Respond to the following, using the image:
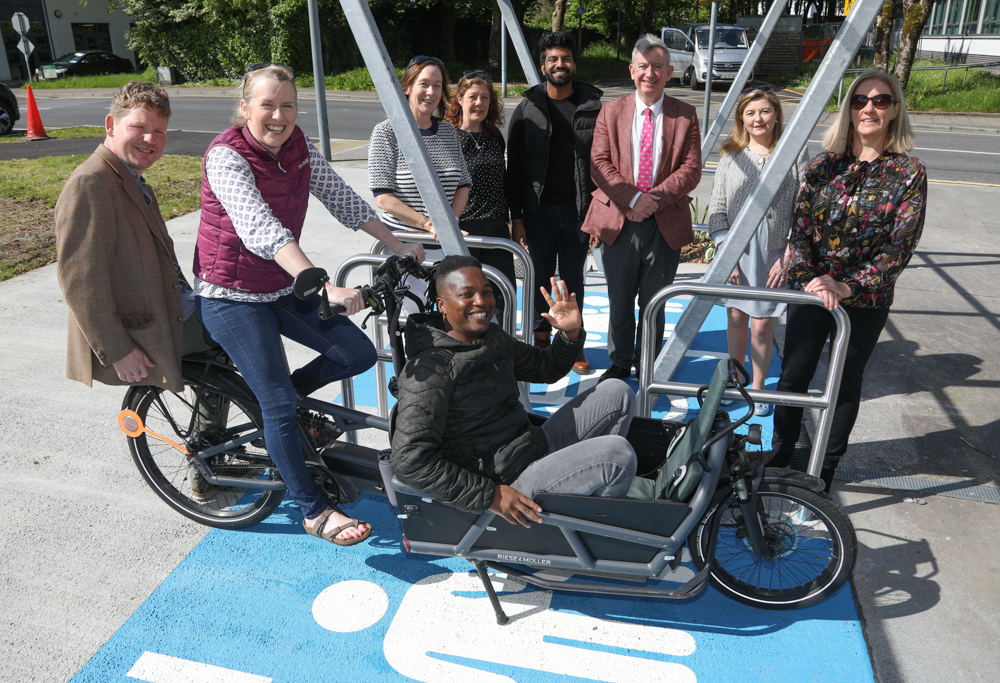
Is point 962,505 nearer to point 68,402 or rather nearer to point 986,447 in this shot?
point 986,447

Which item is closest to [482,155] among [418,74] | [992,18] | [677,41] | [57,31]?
[418,74]

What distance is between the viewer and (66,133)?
51.9ft

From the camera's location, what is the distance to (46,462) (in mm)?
3914

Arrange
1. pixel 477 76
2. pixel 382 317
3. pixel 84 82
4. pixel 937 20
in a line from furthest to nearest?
pixel 937 20, pixel 84 82, pixel 477 76, pixel 382 317

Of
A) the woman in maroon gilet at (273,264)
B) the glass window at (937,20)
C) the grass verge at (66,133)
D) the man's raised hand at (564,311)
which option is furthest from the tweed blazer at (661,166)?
the glass window at (937,20)

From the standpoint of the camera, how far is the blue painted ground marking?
2658mm

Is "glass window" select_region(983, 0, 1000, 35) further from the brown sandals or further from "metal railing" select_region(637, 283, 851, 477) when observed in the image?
the brown sandals

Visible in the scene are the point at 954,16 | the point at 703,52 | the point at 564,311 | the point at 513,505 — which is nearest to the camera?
the point at 513,505

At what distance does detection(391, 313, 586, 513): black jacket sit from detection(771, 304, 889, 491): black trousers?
1197mm

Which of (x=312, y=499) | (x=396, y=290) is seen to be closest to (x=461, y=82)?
(x=396, y=290)

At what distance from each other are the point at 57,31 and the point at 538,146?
42.9m

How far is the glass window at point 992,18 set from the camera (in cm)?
2789

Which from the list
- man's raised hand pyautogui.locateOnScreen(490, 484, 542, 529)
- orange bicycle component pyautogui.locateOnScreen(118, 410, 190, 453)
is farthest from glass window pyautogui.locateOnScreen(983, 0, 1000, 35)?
orange bicycle component pyautogui.locateOnScreen(118, 410, 190, 453)

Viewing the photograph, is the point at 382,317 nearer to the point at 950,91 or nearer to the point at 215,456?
the point at 215,456
